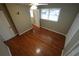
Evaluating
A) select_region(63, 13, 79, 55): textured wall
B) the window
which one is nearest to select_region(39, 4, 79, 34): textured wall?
the window

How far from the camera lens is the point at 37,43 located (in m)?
2.36

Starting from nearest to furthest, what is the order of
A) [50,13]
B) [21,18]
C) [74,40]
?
[74,40], [50,13], [21,18]

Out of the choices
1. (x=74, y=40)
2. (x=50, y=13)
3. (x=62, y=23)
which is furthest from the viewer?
(x=62, y=23)

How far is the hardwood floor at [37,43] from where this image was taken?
2134mm

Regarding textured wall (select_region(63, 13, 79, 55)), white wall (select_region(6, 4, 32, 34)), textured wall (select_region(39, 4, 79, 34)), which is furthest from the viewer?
textured wall (select_region(39, 4, 79, 34))

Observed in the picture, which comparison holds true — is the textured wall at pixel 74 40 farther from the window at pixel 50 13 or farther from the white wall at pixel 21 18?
the white wall at pixel 21 18

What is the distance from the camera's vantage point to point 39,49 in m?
2.19

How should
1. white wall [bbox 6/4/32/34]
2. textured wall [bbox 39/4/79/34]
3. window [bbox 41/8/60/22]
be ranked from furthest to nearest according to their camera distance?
1. textured wall [bbox 39/4/79/34]
2. white wall [bbox 6/4/32/34]
3. window [bbox 41/8/60/22]

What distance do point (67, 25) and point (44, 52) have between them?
3.31ft

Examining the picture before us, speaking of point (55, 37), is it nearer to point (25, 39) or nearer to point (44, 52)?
point (44, 52)

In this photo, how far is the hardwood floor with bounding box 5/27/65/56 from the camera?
7.00 feet

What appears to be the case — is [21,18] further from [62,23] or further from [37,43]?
[62,23]

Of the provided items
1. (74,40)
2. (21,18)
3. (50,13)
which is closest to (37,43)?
(21,18)

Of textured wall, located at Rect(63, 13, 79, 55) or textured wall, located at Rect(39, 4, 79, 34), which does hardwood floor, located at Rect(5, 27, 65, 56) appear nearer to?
textured wall, located at Rect(39, 4, 79, 34)
